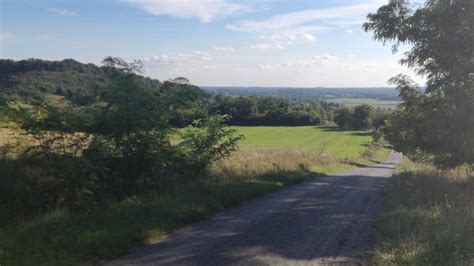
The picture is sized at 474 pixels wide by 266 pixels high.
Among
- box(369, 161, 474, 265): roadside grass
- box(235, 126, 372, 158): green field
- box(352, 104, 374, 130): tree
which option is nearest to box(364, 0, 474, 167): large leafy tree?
box(369, 161, 474, 265): roadside grass

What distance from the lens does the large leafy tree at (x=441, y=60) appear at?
45.9 ft

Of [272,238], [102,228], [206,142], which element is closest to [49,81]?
[206,142]

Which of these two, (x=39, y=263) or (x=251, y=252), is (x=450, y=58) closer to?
(x=251, y=252)

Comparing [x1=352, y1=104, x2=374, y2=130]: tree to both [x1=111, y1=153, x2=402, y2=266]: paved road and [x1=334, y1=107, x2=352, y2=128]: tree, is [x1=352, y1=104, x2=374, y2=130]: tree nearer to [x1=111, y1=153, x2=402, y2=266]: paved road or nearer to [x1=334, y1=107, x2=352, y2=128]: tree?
[x1=334, y1=107, x2=352, y2=128]: tree

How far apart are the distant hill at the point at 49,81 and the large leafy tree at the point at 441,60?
380 inches

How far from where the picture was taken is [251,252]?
7176mm

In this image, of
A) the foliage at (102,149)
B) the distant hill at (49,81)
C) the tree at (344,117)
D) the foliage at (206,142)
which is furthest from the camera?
the tree at (344,117)

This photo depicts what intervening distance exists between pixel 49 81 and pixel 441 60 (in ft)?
54.4

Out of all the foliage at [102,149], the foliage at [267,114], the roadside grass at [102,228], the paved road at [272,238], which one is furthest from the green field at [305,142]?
the roadside grass at [102,228]

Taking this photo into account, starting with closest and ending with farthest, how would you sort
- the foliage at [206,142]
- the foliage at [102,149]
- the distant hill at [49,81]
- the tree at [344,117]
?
the foliage at [102,149] → the distant hill at [49,81] → the foliage at [206,142] → the tree at [344,117]

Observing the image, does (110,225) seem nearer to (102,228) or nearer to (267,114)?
(102,228)

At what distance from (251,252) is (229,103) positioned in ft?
285

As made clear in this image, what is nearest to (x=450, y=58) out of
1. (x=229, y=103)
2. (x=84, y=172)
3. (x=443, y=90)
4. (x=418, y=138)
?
(x=443, y=90)

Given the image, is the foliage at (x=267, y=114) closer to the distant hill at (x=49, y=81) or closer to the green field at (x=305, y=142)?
the green field at (x=305, y=142)
